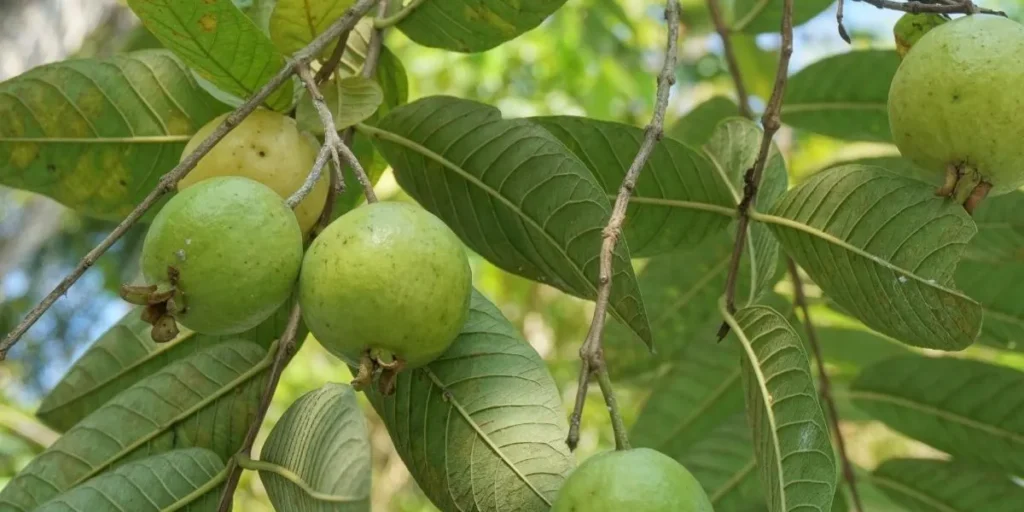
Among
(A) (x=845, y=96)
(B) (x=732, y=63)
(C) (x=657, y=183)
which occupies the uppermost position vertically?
(B) (x=732, y=63)

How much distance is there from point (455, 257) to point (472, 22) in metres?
0.60

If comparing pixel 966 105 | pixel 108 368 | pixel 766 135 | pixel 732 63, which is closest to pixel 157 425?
pixel 108 368

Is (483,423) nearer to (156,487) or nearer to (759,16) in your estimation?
(156,487)

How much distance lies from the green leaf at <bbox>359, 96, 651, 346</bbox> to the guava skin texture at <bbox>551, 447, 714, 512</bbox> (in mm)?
262

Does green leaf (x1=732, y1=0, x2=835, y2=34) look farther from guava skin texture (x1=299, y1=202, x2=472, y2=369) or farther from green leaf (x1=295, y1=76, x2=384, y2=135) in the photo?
guava skin texture (x1=299, y1=202, x2=472, y2=369)

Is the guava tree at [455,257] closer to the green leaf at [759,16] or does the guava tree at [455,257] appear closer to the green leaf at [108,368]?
the green leaf at [108,368]

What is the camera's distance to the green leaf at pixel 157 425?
1.26 metres

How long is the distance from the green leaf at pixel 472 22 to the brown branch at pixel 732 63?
33.3 inches

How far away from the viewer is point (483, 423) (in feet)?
3.67

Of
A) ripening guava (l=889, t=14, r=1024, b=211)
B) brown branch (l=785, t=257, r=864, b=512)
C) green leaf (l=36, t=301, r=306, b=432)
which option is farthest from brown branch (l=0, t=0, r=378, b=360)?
brown branch (l=785, t=257, r=864, b=512)

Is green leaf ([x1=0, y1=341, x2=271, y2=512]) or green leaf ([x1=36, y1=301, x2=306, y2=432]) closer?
green leaf ([x1=0, y1=341, x2=271, y2=512])

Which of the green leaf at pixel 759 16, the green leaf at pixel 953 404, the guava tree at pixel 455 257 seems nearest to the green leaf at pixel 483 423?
the guava tree at pixel 455 257

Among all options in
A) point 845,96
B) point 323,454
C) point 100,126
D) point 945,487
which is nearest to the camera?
point 323,454

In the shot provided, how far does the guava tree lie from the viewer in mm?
977
